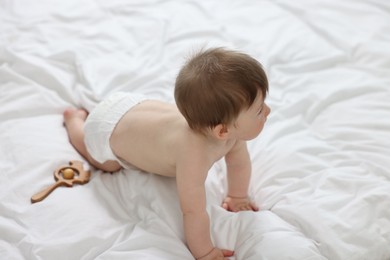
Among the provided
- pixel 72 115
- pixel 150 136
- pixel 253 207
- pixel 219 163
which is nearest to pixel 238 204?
pixel 253 207

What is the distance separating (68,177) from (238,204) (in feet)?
1.32

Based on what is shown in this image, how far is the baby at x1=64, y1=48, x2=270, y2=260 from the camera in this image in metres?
0.99

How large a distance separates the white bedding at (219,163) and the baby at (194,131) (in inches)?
1.6

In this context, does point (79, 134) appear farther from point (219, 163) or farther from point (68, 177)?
point (219, 163)

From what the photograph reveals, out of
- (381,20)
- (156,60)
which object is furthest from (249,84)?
(381,20)

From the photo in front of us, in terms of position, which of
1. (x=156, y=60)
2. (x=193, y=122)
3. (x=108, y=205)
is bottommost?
(x=108, y=205)

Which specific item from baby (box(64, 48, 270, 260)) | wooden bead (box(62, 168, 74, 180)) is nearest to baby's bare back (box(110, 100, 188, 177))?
baby (box(64, 48, 270, 260))

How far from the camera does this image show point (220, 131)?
1.04m

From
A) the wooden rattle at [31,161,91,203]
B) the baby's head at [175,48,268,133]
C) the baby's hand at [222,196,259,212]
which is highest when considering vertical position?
the baby's head at [175,48,268,133]

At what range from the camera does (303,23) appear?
167cm

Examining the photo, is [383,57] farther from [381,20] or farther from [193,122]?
[193,122]

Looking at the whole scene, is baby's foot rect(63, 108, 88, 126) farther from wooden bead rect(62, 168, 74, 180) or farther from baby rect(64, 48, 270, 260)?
wooden bead rect(62, 168, 74, 180)

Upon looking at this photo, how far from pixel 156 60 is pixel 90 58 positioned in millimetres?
205

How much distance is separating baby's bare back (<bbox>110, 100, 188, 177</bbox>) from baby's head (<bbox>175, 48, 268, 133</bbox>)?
120 millimetres
